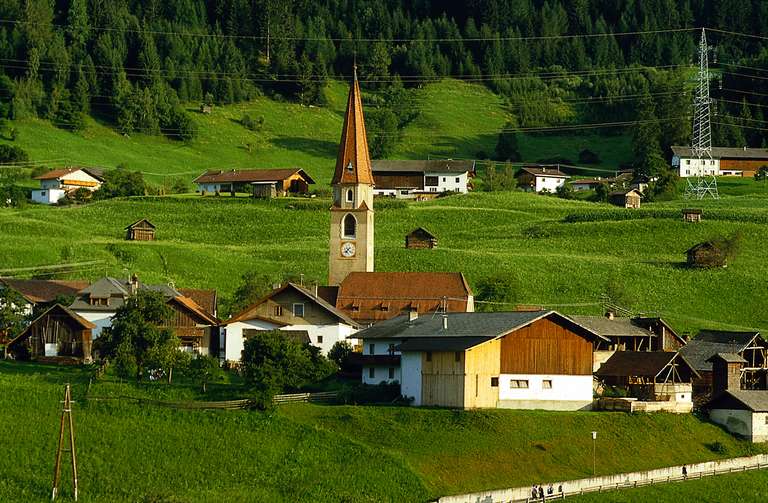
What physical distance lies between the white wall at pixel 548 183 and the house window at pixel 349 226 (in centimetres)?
7585

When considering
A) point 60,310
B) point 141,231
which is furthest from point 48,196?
point 60,310

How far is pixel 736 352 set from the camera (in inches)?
3189

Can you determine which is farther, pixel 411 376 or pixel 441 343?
pixel 411 376

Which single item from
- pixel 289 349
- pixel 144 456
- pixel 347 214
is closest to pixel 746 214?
pixel 347 214

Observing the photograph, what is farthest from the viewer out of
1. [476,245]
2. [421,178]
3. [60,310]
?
[421,178]

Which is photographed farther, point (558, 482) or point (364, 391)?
point (364, 391)

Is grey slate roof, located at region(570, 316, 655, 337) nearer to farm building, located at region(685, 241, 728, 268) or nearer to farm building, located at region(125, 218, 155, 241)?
farm building, located at region(685, 241, 728, 268)

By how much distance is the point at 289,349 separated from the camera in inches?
2689

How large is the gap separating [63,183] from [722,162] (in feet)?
256

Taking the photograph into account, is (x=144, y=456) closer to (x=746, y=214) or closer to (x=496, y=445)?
(x=496, y=445)

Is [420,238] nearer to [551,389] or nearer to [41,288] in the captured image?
[41,288]

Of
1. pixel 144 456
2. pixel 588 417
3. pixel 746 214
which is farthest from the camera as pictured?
pixel 746 214

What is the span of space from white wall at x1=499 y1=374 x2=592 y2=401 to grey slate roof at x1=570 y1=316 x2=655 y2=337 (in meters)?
12.1

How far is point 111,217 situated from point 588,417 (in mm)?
78817
